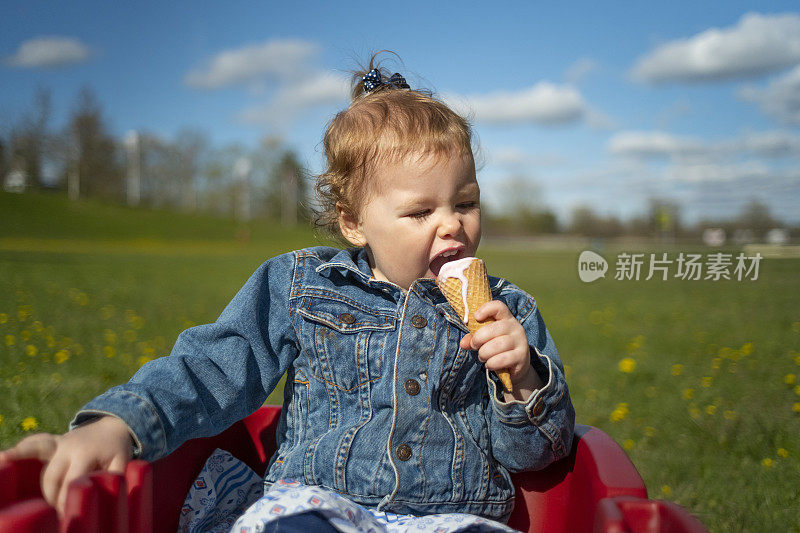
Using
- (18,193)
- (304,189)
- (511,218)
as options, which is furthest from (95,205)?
(304,189)

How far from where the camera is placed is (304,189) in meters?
2.56

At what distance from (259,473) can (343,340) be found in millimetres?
631

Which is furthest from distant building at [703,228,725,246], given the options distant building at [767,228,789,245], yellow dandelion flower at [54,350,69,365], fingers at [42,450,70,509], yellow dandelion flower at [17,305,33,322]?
fingers at [42,450,70,509]

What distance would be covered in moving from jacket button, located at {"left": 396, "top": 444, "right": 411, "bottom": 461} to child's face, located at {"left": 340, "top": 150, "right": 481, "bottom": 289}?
0.42 metres

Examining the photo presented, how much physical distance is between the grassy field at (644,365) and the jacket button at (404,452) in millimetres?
1305

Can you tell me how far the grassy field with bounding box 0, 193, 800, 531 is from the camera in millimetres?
2652

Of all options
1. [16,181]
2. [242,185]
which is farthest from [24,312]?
[242,185]

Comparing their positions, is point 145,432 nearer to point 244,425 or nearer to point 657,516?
point 244,425

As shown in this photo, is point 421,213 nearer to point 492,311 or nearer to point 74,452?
point 492,311

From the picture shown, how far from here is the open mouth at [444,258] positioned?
1671 millimetres

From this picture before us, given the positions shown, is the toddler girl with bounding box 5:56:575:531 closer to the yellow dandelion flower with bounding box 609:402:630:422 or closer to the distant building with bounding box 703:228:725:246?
the yellow dandelion flower with bounding box 609:402:630:422

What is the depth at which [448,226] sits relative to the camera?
1619mm

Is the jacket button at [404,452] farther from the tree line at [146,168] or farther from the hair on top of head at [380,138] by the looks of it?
the tree line at [146,168]

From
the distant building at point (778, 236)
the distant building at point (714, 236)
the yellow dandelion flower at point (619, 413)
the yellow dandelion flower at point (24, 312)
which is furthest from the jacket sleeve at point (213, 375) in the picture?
the distant building at point (714, 236)
